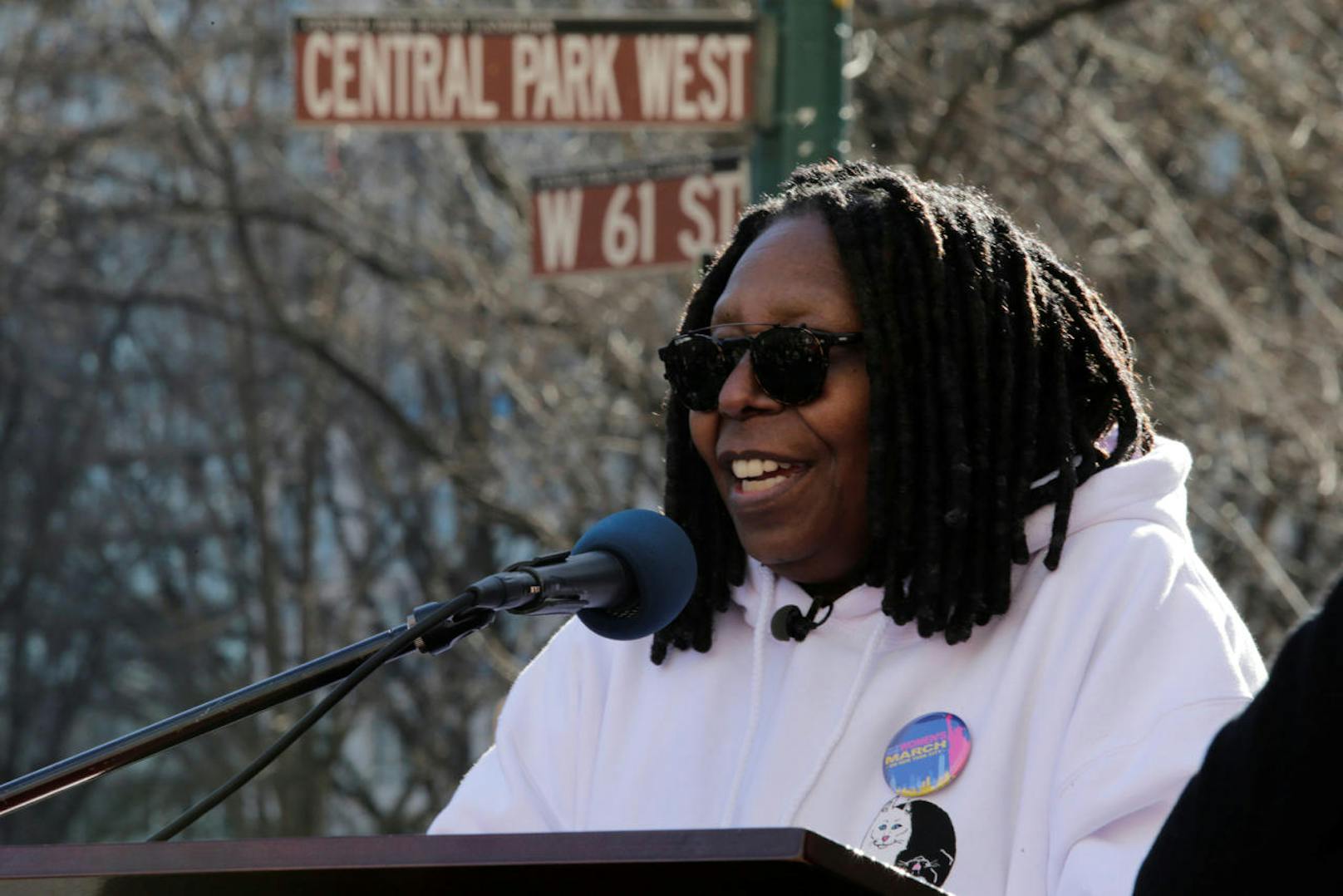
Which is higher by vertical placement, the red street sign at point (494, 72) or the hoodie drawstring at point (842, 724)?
the red street sign at point (494, 72)

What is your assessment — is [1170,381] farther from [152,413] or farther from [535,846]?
[152,413]

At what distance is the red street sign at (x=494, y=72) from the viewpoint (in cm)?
625

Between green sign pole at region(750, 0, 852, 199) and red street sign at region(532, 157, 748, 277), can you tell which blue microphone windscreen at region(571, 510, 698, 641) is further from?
green sign pole at region(750, 0, 852, 199)

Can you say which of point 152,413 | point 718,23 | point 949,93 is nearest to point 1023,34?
point 949,93

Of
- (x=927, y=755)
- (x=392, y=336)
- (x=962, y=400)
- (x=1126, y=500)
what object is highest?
(x=392, y=336)

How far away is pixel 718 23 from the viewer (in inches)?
250

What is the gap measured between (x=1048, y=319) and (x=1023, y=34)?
268 inches

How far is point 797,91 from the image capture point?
20.8ft

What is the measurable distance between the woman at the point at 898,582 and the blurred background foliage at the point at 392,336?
9.49 ft

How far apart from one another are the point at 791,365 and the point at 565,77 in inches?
126

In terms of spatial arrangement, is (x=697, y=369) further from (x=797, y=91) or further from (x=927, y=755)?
(x=797, y=91)

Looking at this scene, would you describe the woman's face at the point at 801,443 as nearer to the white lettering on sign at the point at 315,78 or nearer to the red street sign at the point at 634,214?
the red street sign at the point at 634,214

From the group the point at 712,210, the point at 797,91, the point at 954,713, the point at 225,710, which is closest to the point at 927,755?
the point at 954,713

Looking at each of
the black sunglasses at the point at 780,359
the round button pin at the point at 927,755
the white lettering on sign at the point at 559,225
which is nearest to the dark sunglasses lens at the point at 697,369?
the black sunglasses at the point at 780,359
